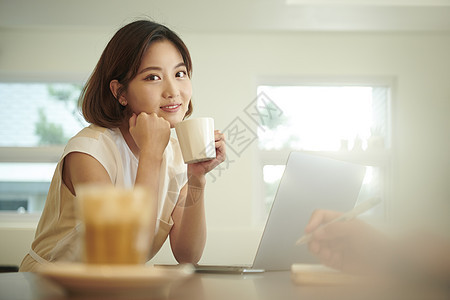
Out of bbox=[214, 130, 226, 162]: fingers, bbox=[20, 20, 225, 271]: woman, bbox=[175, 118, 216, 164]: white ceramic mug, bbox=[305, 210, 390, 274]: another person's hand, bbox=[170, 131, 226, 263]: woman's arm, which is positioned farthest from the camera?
bbox=[170, 131, 226, 263]: woman's arm

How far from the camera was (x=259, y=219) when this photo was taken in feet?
14.1

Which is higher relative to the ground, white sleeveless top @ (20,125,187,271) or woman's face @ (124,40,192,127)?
woman's face @ (124,40,192,127)

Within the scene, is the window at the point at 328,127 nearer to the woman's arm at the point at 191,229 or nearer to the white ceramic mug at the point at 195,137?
the woman's arm at the point at 191,229

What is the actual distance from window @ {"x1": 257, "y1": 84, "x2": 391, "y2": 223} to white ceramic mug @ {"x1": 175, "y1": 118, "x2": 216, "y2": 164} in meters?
3.19

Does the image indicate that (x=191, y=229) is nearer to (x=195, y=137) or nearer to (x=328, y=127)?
(x=195, y=137)

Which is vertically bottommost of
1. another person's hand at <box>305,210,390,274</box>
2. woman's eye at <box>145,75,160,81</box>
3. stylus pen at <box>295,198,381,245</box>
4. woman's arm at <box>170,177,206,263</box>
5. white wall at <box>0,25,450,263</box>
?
woman's arm at <box>170,177,206,263</box>

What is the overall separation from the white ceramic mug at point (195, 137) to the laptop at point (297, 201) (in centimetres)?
24

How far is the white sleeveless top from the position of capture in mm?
1275

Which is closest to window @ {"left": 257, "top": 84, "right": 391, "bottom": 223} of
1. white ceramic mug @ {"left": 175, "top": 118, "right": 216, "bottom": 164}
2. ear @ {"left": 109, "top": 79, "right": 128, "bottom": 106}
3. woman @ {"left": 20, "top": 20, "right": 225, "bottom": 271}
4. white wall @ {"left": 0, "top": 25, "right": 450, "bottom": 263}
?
white wall @ {"left": 0, "top": 25, "right": 450, "bottom": 263}

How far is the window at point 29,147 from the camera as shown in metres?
4.34

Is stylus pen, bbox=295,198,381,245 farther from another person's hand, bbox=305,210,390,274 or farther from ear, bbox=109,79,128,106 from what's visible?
ear, bbox=109,79,128,106

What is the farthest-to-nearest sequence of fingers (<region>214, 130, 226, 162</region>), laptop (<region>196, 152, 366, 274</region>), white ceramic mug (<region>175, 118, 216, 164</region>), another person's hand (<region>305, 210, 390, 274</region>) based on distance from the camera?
fingers (<region>214, 130, 226, 162</region>) → white ceramic mug (<region>175, 118, 216, 164</region>) → laptop (<region>196, 152, 366, 274</region>) → another person's hand (<region>305, 210, 390, 274</region>)

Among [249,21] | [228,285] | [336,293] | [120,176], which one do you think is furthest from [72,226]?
[249,21]

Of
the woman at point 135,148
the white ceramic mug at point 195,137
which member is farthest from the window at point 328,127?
the white ceramic mug at point 195,137
